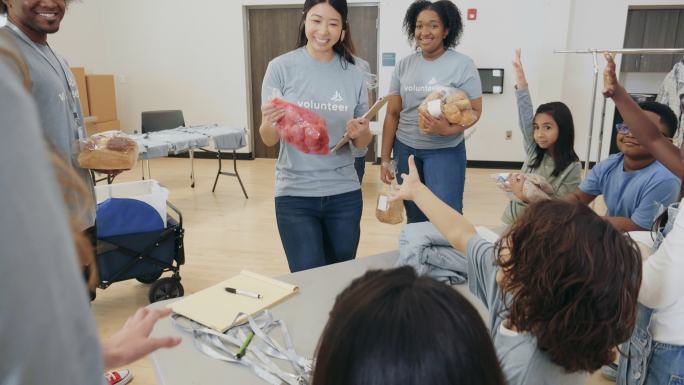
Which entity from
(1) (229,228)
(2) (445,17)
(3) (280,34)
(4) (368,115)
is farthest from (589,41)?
(4) (368,115)

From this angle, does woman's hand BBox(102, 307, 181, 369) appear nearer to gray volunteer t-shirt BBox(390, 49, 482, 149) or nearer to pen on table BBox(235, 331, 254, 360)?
pen on table BBox(235, 331, 254, 360)

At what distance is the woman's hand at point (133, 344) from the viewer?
672 mm

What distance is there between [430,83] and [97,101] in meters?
Answer: 5.45

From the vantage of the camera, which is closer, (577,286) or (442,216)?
(577,286)

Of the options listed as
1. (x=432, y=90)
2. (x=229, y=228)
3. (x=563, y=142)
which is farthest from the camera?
(x=229, y=228)

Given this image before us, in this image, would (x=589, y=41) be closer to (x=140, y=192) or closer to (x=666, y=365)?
(x=140, y=192)

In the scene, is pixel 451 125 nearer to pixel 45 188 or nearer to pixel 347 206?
pixel 347 206

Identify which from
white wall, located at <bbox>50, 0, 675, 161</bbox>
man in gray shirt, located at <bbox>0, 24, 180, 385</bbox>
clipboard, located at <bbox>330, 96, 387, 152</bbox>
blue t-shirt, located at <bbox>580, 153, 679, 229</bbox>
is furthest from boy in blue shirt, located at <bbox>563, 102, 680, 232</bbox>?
white wall, located at <bbox>50, 0, 675, 161</bbox>

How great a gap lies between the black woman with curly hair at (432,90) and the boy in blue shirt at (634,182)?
1.84ft

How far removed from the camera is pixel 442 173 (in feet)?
7.49

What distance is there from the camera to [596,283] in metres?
0.90

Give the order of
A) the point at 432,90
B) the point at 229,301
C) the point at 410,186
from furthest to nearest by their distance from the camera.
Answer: the point at 432,90 < the point at 410,186 < the point at 229,301

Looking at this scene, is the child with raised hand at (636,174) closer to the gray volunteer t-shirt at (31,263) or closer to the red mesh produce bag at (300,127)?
the red mesh produce bag at (300,127)

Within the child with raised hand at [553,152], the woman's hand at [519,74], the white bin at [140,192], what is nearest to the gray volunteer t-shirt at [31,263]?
the child with raised hand at [553,152]
